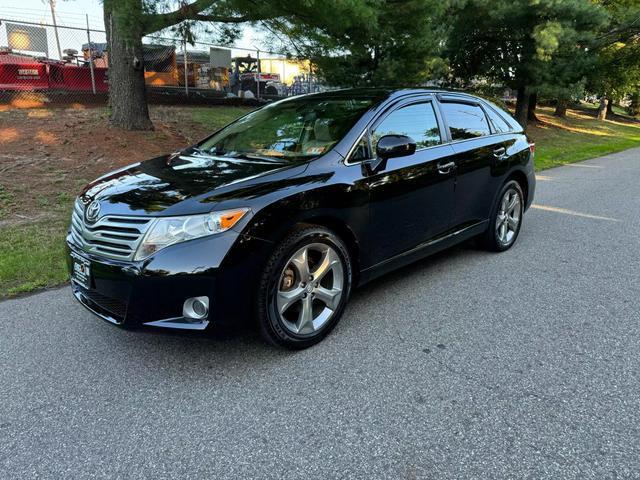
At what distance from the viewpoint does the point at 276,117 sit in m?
4.24

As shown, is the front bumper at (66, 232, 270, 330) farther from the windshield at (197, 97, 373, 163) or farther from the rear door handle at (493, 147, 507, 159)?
the rear door handle at (493, 147, 507, 159)

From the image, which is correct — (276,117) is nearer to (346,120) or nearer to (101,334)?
(346,120)

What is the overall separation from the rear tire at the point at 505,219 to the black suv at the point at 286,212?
312mm

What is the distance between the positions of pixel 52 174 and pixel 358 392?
22.7 feet

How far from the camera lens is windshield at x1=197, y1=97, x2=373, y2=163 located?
360 cm

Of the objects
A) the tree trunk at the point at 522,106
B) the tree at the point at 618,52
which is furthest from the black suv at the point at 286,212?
the tree at the point at 618,52

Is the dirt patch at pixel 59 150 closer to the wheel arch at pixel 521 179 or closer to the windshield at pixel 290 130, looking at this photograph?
the windshield at pixel 290 130

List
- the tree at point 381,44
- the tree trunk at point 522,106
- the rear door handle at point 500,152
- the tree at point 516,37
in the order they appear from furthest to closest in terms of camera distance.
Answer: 1. the tree trunk at point 522,106
2. the tree at point 516,37
3. the tree at point 381,44
4. the rear door handle at point 500,152

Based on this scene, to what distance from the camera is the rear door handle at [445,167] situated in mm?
4095

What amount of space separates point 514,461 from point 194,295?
1.75 meters

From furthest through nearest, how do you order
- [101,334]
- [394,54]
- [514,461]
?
[394,54] → [101,334] → [514,461]

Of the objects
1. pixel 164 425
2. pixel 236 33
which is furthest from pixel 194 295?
pixel 236 33

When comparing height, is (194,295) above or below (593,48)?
below

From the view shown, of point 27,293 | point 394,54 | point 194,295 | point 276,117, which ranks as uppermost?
point 394,54
